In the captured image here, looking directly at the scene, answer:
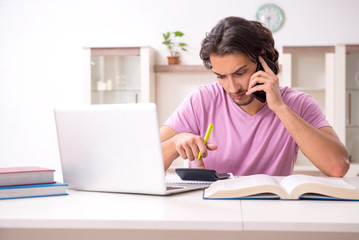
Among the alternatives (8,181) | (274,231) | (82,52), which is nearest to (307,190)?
(274,231)

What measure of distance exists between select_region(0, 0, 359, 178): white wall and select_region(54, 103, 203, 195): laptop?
9.12 feet

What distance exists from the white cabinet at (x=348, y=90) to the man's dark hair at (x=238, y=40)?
202 centimetres

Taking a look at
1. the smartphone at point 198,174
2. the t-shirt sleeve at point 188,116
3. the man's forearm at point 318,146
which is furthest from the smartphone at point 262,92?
the smartphone at point 198,174

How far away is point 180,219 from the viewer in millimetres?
862

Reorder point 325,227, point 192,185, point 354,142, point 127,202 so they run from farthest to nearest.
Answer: point 354,142, point 192,185, point 127,202, point 325,227

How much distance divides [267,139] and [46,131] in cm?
287

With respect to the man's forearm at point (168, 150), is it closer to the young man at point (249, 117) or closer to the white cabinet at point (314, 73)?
the young man at point (249, 117)

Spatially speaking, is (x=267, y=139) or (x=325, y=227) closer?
(x=325, y=227)

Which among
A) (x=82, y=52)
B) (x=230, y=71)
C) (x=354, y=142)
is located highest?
(x=82, y=52)

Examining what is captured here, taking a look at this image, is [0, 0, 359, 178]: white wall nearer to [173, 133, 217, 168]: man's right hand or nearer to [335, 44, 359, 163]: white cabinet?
[335, 44, 359, 163]: white cabinet

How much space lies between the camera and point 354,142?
378 cm

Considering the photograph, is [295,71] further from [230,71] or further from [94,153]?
[94,153]

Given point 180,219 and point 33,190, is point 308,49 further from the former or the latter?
point 180,219

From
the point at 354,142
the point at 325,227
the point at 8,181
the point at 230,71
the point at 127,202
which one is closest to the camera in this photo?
the point at 325,227
